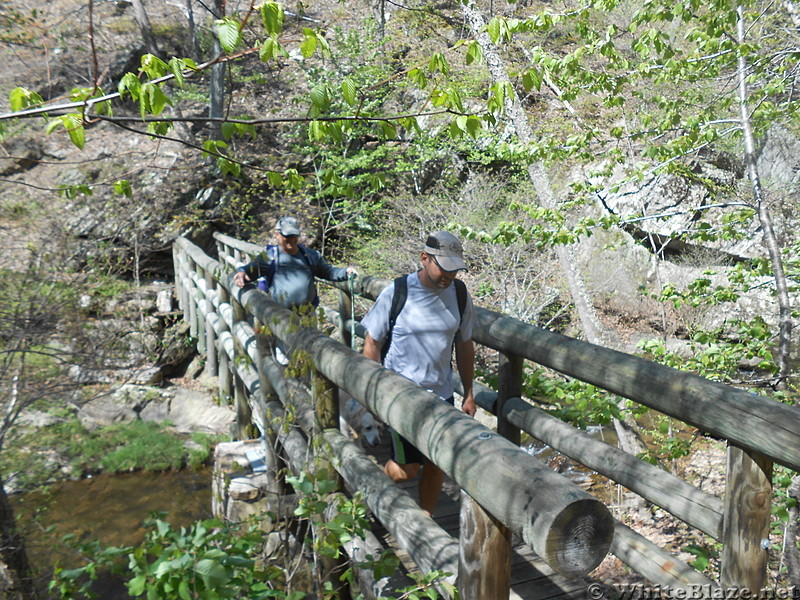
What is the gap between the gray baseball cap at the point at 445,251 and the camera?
2840 millimetres

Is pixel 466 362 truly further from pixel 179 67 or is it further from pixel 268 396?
pixel 179 67

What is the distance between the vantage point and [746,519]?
1.73 meters

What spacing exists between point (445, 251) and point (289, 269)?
2240mm

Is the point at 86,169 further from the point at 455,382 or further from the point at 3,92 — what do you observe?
the point at 455,382

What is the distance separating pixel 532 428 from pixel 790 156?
10.9m

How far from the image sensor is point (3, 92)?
1413cm

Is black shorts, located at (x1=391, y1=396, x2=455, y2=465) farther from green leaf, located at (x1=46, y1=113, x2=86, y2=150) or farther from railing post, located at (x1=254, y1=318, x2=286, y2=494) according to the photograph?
green leaf, located at (x1=46, y1=113, x2=86, y2=150)

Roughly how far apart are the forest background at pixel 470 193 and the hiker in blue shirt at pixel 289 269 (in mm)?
1230

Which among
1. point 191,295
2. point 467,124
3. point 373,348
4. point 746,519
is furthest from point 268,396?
point 191,295

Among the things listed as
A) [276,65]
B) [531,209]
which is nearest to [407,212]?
[276,65]

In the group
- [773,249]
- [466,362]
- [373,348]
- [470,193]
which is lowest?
[466,362]

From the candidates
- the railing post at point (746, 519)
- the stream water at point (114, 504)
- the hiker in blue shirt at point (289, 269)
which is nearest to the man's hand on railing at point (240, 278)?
the hiker in blue shirt at point (289, 269)

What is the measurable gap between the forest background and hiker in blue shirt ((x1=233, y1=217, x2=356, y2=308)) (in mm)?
1230

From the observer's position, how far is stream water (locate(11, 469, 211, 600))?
295 inches
